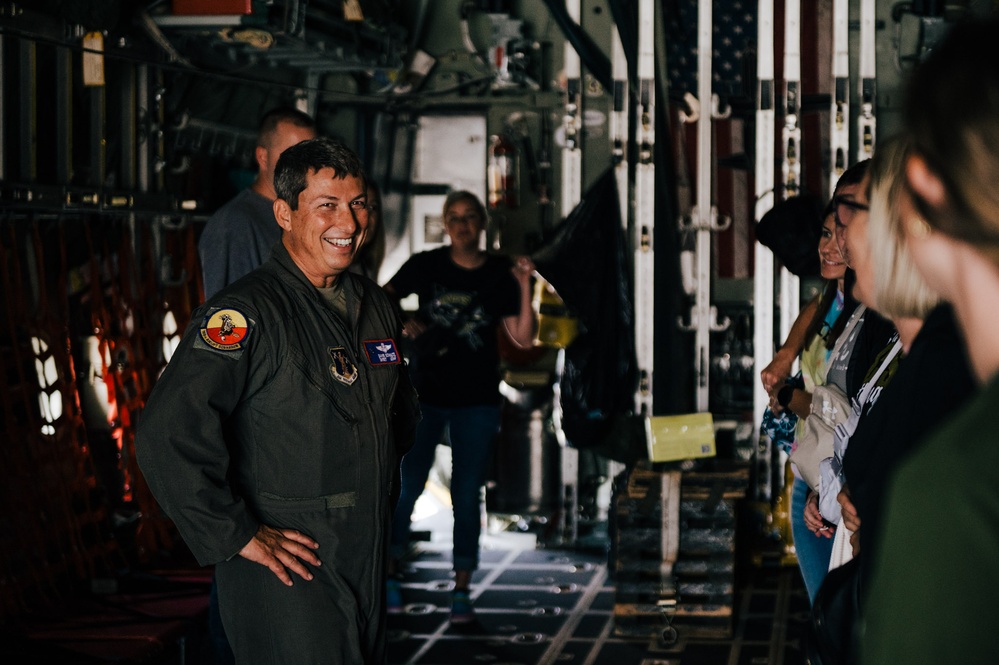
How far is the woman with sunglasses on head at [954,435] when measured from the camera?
1056 mm

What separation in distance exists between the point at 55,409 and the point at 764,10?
→ 12.9 ft

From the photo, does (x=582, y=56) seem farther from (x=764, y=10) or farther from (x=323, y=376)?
(x=323, y=376)

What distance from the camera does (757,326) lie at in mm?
6246

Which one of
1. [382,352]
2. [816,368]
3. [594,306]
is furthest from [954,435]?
[594,306]

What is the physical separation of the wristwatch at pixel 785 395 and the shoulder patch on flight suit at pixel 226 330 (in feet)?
6.68

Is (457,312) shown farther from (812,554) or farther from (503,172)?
(812,554)

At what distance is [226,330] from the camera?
2584mm

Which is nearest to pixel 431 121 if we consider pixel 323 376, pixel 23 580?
pixel 23 580

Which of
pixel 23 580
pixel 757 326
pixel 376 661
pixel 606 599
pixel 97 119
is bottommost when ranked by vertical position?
pixel 606 599

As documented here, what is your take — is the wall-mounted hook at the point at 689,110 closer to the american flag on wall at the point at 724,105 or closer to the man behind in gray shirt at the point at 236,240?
the american flag on wall at the point at 724,105

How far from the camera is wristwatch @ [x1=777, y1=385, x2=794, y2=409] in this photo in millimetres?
4000

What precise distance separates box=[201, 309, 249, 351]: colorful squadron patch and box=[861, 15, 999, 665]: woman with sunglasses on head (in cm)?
166

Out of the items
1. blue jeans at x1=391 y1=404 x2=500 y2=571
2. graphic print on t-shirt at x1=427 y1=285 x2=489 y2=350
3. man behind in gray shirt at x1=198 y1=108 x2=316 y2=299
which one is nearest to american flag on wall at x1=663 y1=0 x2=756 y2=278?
graphic print on t-shirt at x1=427 y1=285 x2=489 y2=350

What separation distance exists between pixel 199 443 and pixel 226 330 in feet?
0.80
